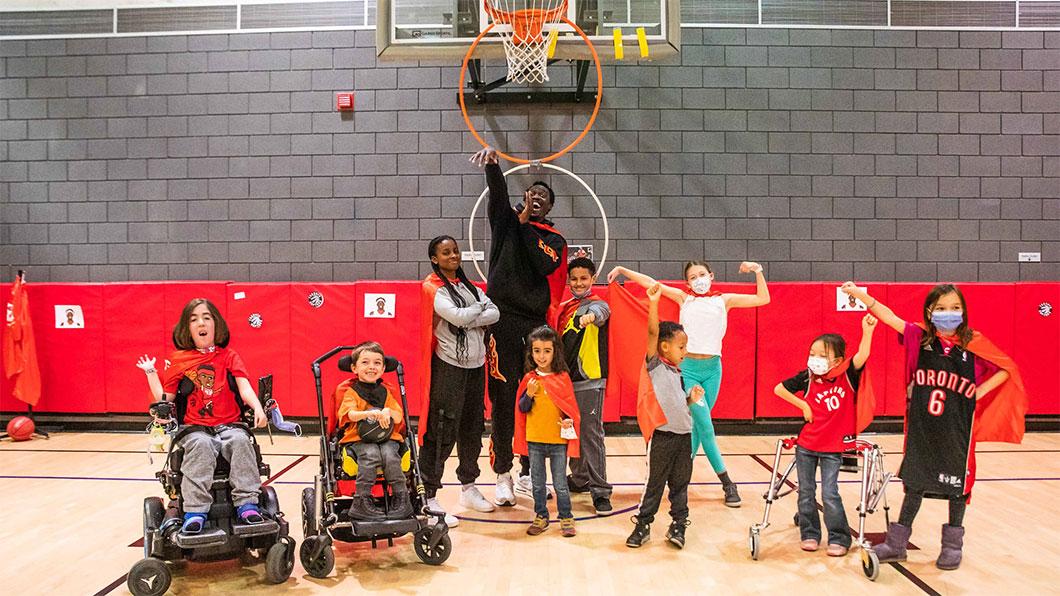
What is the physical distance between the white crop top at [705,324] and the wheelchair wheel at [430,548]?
2.01m

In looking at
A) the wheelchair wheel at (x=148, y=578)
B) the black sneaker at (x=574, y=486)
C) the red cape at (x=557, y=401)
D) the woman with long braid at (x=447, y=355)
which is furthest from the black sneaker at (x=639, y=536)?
the wheelchair wheel at (x=148, y=578)

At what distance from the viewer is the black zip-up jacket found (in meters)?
4.63

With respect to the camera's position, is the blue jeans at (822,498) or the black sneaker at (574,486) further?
the black sneaker at (574,486)

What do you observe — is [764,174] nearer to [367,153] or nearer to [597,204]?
[597,204]

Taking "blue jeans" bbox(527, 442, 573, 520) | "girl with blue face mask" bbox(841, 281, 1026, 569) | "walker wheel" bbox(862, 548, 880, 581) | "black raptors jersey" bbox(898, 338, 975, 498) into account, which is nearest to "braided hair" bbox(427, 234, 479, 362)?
"blue jeans" bbox(527, 442, 573, 520)

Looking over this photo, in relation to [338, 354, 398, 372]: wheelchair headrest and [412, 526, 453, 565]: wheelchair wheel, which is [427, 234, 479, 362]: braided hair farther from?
[412, 526, 453, 565]: wheelchair wheel

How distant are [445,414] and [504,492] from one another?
731mm

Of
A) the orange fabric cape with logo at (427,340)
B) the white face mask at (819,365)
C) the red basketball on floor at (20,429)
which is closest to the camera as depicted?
the white face mask at (819,365)

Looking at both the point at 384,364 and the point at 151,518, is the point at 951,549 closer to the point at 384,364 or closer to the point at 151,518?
the point at 384,364

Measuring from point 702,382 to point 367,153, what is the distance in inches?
175

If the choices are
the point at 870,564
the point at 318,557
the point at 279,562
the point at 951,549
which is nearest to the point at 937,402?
the point at 951,549

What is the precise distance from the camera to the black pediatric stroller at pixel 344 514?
3.58 metres

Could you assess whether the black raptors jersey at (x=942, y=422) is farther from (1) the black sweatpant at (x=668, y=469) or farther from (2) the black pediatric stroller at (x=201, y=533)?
(2) the black pediatric stroller at (x=201, y=533)

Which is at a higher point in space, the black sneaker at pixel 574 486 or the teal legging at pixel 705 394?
the teal legging at pixel 705 394
